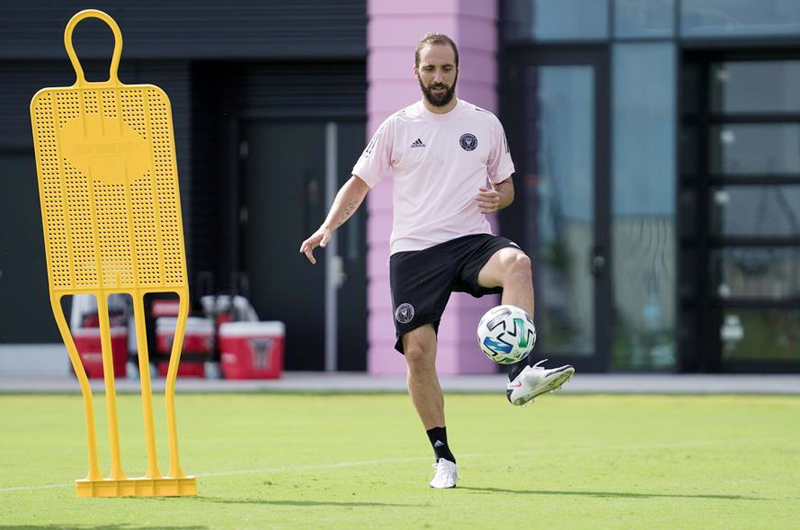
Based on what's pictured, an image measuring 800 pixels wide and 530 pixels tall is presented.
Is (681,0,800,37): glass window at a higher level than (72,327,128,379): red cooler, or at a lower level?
higher

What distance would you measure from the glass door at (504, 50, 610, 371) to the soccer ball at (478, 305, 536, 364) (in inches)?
425

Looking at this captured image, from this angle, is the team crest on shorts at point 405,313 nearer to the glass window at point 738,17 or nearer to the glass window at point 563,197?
the glass window at point 563,197

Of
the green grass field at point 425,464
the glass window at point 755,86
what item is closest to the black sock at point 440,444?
the green grass field at point 425,464

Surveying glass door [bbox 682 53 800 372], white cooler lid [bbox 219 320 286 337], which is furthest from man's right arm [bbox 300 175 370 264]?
glass door [bbox 682 53 800 372]

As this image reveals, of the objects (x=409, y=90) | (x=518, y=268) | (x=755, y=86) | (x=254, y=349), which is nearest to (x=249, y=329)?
(x=254, y=349)

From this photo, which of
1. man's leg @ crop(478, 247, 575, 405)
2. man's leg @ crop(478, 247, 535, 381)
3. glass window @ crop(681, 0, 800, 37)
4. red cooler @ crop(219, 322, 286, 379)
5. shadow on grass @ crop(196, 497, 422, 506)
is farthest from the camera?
glass window @ crop(681, 0, 800, 37)

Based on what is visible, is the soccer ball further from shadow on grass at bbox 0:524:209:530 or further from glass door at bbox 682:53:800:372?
glass door at bbox 682:53:800:372

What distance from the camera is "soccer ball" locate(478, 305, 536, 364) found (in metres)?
7.64

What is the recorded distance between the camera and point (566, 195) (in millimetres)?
18484

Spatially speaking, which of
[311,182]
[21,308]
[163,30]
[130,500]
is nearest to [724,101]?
[311,182]

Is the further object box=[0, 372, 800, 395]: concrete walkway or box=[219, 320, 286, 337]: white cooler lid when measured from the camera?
box=[219, 320, 286, 337]: white cooler lid

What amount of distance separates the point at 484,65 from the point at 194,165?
3269 millimetres

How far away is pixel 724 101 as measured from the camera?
19062 millimetres

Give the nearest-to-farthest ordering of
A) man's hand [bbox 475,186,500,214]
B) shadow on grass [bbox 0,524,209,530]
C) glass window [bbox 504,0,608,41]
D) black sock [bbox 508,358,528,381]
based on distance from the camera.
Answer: shadow on grass [bbox 0,524,209,530] < black sock [bbox 508,358,528,381] < man's hand [bbox 475,186,500,214] < glass window [bbox 504,0,608,41]
